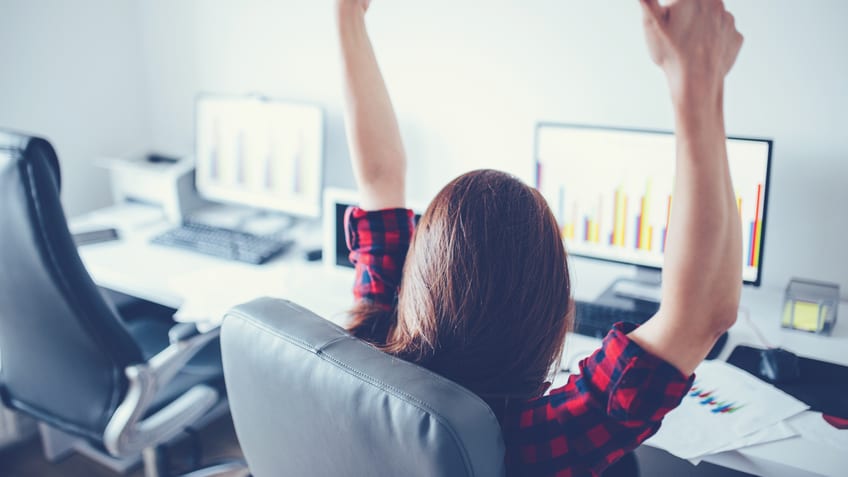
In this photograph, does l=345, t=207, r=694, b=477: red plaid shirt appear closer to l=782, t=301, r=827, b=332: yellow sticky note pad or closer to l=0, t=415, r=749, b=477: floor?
l=782, t=301, r=827, b=332: yellow sticky note pad

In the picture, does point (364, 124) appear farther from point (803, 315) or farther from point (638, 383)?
point (803, 315)

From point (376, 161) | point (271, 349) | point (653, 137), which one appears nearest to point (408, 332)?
point (271, 349)

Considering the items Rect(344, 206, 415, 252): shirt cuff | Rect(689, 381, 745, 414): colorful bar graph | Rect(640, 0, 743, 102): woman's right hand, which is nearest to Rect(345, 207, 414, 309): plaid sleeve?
Rect(344, 206, 415, 252): shirt cuff

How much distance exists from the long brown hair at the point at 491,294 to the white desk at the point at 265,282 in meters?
0.62

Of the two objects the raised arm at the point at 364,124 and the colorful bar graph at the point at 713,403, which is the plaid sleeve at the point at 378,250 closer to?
the raised arm at the point at 364,124

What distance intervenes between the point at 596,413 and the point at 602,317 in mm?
918

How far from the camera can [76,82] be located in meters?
2.62

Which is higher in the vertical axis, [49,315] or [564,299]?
[564,299]

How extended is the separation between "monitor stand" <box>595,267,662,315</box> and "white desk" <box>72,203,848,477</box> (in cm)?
5

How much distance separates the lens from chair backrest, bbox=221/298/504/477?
0.71 m

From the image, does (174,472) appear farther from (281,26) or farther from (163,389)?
(281,26)

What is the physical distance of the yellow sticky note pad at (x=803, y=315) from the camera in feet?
5.39

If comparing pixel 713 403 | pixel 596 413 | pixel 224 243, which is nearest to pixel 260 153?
pixel 224 243

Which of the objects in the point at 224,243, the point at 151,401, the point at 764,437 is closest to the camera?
the point at 764,437
